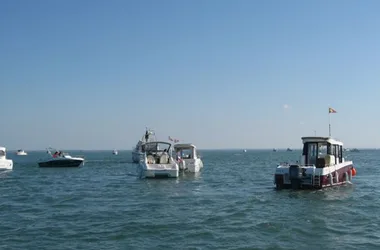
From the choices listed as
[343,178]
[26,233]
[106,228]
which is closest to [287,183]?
[343,178]

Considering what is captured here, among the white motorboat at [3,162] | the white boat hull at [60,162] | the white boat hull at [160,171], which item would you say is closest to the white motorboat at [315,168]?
the white boat hull at [160,171]

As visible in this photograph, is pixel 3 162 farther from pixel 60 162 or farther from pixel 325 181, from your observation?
pixel 325 181

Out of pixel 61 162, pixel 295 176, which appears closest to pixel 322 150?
pixel 295 176

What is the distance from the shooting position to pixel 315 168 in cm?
3191

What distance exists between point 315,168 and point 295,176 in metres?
1.48

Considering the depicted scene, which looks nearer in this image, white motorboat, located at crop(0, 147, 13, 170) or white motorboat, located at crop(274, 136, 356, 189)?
white motorboat, located at crop(274, 136, 356, 189)

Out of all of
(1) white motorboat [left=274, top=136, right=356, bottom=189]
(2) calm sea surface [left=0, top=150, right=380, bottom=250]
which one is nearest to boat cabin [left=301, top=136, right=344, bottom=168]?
(1) white motorboat [left=274, top=136, right=356, bottom=189]

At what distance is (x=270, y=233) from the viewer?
18.2 meters

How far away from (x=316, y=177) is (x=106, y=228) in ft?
57.3

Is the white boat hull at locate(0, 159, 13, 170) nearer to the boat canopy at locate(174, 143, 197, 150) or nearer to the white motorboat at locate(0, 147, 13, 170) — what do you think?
the white motorboat at locate(0, 147, 13, 170)

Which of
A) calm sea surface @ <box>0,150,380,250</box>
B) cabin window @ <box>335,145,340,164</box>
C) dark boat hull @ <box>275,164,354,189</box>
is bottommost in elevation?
calm sea surface @ <box>0,150,380,250</box>

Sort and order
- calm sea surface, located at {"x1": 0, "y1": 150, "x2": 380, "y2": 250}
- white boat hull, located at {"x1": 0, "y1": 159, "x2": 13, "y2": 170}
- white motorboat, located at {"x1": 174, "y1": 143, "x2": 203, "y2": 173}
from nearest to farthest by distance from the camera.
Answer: calm sea surface, located at {"x1": 0, "y1": 150, "x2": 380, "y2": 250}
white motorboat, located at {"x1": 174, "y1": 143, "x2": 203, "y2": 173}
white boat hull, located at {"x1": 0, "y1": 159, "x2": 13, "y2": 170}

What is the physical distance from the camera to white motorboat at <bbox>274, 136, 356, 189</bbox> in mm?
31797

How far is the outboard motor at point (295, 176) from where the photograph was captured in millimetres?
31938
